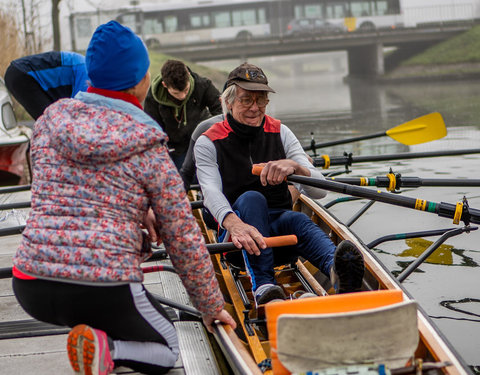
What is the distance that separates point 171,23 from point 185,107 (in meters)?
36.4

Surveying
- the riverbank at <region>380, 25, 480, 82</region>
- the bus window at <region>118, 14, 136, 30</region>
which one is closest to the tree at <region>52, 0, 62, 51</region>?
the bus window at <region>118, 14, 136, 30</region>

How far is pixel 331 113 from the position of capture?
2338 cm

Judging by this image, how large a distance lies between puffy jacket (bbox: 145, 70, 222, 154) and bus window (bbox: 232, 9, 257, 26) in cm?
3689

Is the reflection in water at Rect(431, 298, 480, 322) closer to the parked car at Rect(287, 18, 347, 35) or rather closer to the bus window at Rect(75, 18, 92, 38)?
the bus window at Rect(75, 18, 92, 38)

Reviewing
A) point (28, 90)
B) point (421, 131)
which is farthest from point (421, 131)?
point (28, 90)

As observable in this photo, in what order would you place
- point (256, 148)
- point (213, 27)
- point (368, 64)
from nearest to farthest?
point (256, 148), point (213, 27), point (368, 64)

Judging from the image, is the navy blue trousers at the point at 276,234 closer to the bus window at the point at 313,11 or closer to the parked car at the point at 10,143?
the parked car at the point at 10,143

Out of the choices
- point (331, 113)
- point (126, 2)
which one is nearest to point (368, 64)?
point (126, 2)

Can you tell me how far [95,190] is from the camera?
2.33m

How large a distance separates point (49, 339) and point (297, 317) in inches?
81.2

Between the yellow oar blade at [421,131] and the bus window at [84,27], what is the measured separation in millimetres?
31861

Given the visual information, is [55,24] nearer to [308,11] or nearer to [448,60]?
[308,11]

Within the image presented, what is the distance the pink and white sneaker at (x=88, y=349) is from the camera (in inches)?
94.0

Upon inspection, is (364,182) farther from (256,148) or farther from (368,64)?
(368,64)
